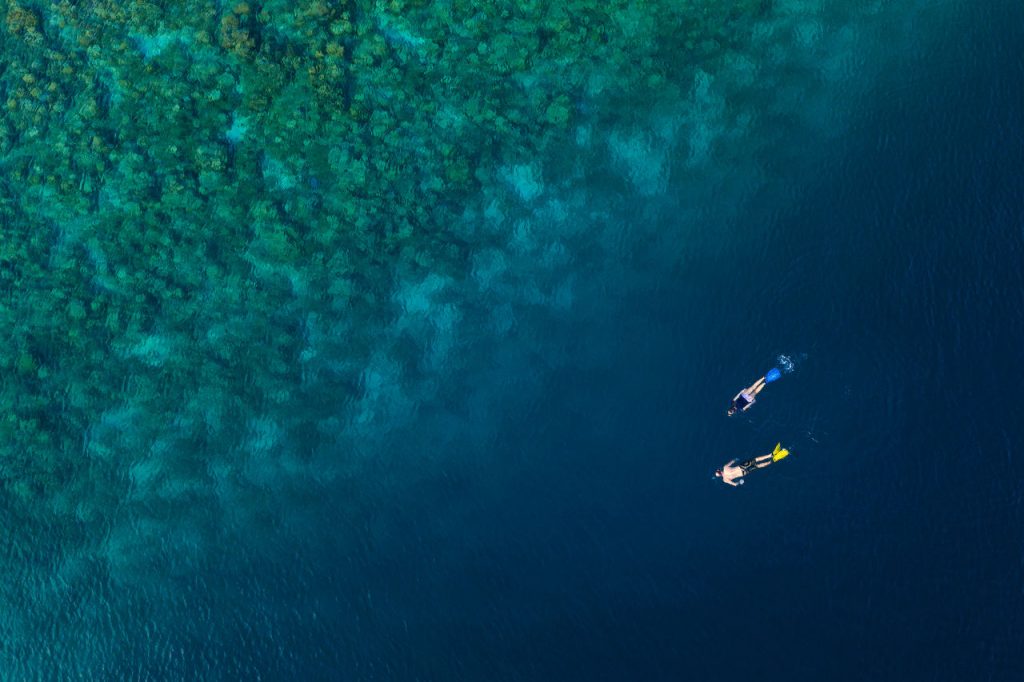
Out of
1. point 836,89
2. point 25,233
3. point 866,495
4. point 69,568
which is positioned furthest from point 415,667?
point 836,89

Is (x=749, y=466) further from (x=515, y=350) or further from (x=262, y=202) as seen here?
(x=262, y=202)

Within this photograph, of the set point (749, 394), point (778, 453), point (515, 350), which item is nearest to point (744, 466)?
point (778, 453)

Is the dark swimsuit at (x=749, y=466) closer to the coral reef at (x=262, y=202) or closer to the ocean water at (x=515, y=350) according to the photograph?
the ocean water at (x=515, y=350)

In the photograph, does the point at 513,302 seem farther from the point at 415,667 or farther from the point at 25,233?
the point at 25,233

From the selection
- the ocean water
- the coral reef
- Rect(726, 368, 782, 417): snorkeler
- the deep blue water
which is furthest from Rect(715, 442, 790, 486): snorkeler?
the coral reef

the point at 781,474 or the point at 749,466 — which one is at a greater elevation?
the point at 749,466

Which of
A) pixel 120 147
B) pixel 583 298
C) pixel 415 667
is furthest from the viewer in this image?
pixel 120 147
